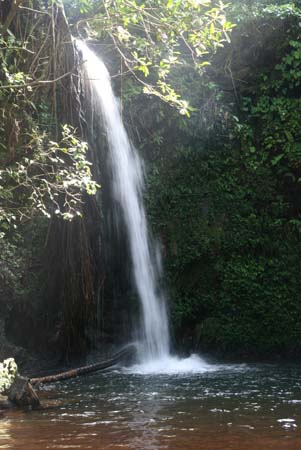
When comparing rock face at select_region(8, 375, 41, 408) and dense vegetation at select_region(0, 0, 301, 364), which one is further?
dense vegetation at select_region(0, 0, 301, 364)

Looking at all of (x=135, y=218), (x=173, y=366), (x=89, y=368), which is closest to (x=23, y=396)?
(x=89, y=368)

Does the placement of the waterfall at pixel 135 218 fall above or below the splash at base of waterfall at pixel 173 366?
above

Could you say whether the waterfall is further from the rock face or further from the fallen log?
the rock face

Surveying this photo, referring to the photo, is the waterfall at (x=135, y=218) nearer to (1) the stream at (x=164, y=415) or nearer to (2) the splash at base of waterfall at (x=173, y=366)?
(2) the splash at base of waterfall at (x=173, y=366)

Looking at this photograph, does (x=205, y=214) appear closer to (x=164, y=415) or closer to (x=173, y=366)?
(x=173, y=366)

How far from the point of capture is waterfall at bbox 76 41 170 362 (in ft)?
29.0

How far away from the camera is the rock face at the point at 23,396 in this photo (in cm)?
526

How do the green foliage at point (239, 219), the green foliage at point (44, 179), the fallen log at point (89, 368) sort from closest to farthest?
the green foliage at point (44, 179), the fallen log at point (89, 368), the green foliage at point (239, 219)

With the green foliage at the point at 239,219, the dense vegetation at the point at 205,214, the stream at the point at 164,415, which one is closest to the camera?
the stream at the point at 164,415

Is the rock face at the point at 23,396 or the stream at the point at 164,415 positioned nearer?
the stream at the point at 164,415

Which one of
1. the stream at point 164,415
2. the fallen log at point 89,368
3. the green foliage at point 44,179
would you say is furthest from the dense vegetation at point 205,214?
the stream at point 164,415

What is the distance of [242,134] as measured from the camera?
31.3ft

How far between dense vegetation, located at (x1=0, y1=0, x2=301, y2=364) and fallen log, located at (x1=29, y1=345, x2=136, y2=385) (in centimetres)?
48

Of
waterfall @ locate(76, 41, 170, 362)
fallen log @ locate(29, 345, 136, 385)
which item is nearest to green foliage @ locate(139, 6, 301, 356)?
→ waterfall @ locate(76, 41, 170, 362)
